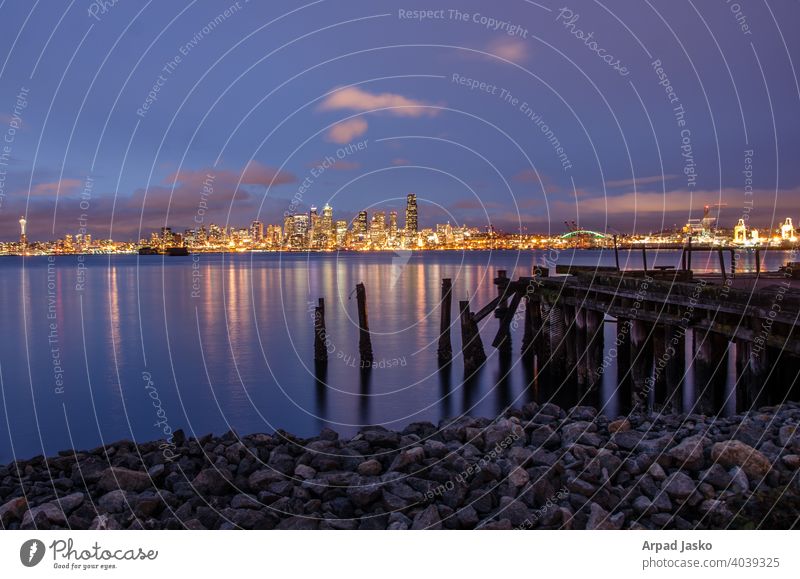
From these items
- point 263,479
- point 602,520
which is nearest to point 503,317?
point 263,479

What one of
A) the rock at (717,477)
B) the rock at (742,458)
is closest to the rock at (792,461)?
the rock at (742,458)

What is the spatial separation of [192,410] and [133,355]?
38.3 feet

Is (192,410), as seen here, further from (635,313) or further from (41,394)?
(635,313)

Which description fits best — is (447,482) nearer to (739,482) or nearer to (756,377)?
(739,482)

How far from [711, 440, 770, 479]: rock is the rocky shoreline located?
0.05 ft

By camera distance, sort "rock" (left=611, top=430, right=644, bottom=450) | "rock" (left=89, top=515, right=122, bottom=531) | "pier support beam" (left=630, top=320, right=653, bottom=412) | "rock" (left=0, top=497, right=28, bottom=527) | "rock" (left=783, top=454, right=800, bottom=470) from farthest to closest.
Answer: "pier support beam" (left=630, top=320, right=653, bottom=412) < "rock" (left=611, top=430, right=644, bottom=450) < "rock" (left=783, top=454, right=800, bottom=470) < "rock" (left=0, top=497, right=28, bottom=527) < "rock" (left=89, top=515, right=122, bottom=531)

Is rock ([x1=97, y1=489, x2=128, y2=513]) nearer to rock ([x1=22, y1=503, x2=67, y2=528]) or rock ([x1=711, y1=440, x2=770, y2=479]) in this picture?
rock ([x1=22, y1=503, x2=67, y2=528])

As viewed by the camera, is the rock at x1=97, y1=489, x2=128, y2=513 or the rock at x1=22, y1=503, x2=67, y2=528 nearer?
the rock at x1=22, y1=503, x2=67, y2=528

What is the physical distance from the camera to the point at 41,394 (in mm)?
25234

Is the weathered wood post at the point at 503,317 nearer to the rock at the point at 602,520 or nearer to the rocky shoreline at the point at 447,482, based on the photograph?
the rocky shoreline at the point at 447,482

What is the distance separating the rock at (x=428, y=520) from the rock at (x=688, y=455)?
3.77 m

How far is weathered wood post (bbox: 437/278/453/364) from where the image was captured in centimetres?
2609

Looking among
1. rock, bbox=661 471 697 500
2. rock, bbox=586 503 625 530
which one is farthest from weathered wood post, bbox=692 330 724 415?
rock, bbox=586 503 625 530
